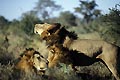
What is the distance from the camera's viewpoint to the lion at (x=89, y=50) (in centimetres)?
1184

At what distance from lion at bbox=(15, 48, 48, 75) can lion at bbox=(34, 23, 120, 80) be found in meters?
0.30

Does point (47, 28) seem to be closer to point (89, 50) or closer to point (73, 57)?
point (73, 57)

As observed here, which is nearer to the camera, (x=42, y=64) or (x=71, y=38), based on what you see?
(x=42, y=64)

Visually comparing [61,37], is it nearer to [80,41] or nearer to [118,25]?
[80,41]

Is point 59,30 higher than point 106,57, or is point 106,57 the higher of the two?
point 59,30

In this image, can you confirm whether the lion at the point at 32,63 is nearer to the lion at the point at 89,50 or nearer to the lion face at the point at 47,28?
the lion at the point at 89,50

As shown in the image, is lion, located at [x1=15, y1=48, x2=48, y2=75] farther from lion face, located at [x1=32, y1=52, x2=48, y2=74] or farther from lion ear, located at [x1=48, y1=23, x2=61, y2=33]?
lion ear, located at [x1=48, y1=23, x2=61, y2=33]

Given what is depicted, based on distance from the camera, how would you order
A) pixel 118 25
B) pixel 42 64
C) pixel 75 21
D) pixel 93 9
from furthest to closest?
pixel 75 21 → pixel 93 9 → pixel 118 25 → pixel 42 64

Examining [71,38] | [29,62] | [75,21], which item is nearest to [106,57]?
[71,38]

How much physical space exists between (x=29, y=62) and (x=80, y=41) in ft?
5.93

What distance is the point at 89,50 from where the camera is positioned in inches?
476

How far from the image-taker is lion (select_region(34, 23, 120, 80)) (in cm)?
1184

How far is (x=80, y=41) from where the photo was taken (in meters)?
12.4

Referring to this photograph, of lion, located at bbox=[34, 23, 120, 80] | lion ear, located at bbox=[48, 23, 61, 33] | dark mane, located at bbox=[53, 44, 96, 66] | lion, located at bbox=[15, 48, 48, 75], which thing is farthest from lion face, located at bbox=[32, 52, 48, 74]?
lion ear, located at bbox=[48, 23, 61, 33]
